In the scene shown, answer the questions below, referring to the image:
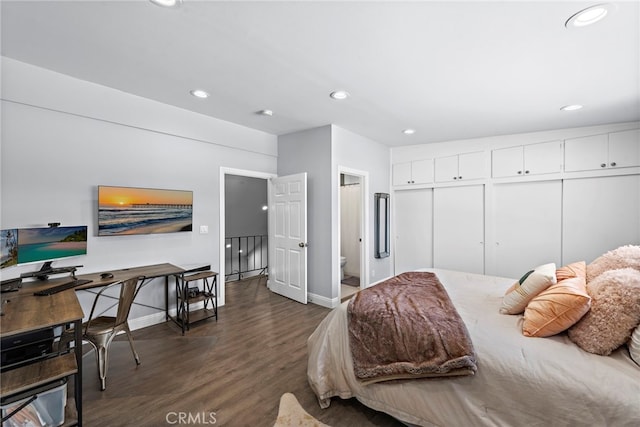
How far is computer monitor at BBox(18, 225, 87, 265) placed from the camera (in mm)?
2258

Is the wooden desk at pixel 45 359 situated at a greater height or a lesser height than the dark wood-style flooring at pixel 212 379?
greater

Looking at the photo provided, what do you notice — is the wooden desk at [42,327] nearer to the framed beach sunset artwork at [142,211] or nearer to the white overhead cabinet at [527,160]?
the framed beach sunset artwork at [142,211]

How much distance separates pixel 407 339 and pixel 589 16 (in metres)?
2.30

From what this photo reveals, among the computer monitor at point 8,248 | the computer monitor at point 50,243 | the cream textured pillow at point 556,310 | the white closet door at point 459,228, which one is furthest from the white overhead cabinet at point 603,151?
the computer monitor at point 8,248

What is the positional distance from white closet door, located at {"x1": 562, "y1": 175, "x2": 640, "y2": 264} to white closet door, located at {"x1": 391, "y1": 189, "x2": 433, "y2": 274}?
1.83 m

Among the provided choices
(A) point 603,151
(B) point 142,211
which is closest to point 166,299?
(B) point 142,211

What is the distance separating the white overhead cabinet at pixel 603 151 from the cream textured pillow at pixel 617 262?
2.36m

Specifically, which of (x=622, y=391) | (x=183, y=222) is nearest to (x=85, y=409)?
(x=183, y=222)

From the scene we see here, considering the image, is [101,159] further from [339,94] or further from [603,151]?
[603,151]

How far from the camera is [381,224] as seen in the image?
16.1 ft

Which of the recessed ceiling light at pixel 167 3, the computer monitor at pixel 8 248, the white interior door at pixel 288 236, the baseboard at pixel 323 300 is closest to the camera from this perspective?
the recessed ceiling light at pixel 167 3

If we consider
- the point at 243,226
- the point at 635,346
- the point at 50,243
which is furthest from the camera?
the point at 243,226

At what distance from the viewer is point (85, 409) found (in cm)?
188

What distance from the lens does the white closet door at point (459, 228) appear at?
4436 mm
